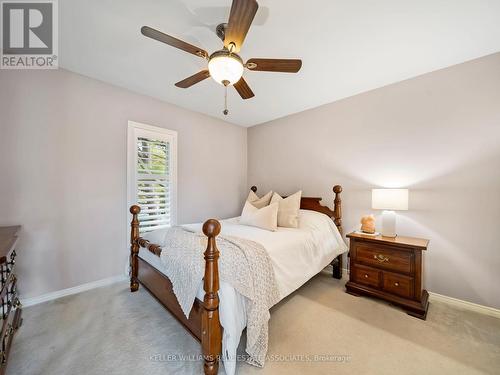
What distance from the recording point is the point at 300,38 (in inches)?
74.2

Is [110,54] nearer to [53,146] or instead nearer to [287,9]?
[53,146]

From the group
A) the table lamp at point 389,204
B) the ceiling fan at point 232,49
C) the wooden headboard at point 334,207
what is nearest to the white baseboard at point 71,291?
the ceiling fan at point 232,49

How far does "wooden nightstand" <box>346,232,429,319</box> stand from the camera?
2.08 meters

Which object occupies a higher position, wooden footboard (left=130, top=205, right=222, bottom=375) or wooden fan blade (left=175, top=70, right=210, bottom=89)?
wooden fan blade (left=175, top=70, right=210, bottom=89)

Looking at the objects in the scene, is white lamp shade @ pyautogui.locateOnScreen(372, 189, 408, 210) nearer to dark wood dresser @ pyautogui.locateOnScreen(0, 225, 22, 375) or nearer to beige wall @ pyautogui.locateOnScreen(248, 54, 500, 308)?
beige wall @ pyautogui.locateOnScreen(248, 54, 500, 308)

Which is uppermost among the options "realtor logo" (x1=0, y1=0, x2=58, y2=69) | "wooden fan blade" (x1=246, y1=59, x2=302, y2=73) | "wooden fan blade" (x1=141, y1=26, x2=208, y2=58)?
"realtor logo" (x1=0, y1=0, x2=58, y2=69)

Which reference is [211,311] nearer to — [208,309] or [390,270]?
[208,309]

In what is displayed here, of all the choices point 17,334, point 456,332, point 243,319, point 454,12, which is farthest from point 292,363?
point 454,12

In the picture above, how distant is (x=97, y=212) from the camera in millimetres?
2600

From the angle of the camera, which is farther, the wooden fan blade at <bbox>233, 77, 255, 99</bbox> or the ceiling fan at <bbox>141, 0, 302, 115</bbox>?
the wooden fan blade at <bbox>233, 77, 255, 99</bbox>

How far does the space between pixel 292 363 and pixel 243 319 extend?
0.51 m

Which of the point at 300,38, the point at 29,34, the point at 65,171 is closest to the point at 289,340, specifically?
the point at 300,38

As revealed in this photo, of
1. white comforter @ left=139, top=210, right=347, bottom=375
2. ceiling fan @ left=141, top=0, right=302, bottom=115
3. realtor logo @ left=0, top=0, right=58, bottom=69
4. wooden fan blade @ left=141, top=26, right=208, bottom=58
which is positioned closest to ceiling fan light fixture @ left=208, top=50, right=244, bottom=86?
ceiling fan @ left=141, top=0, right=302, bottom=115

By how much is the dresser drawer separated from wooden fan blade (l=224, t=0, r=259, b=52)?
8.06ft
